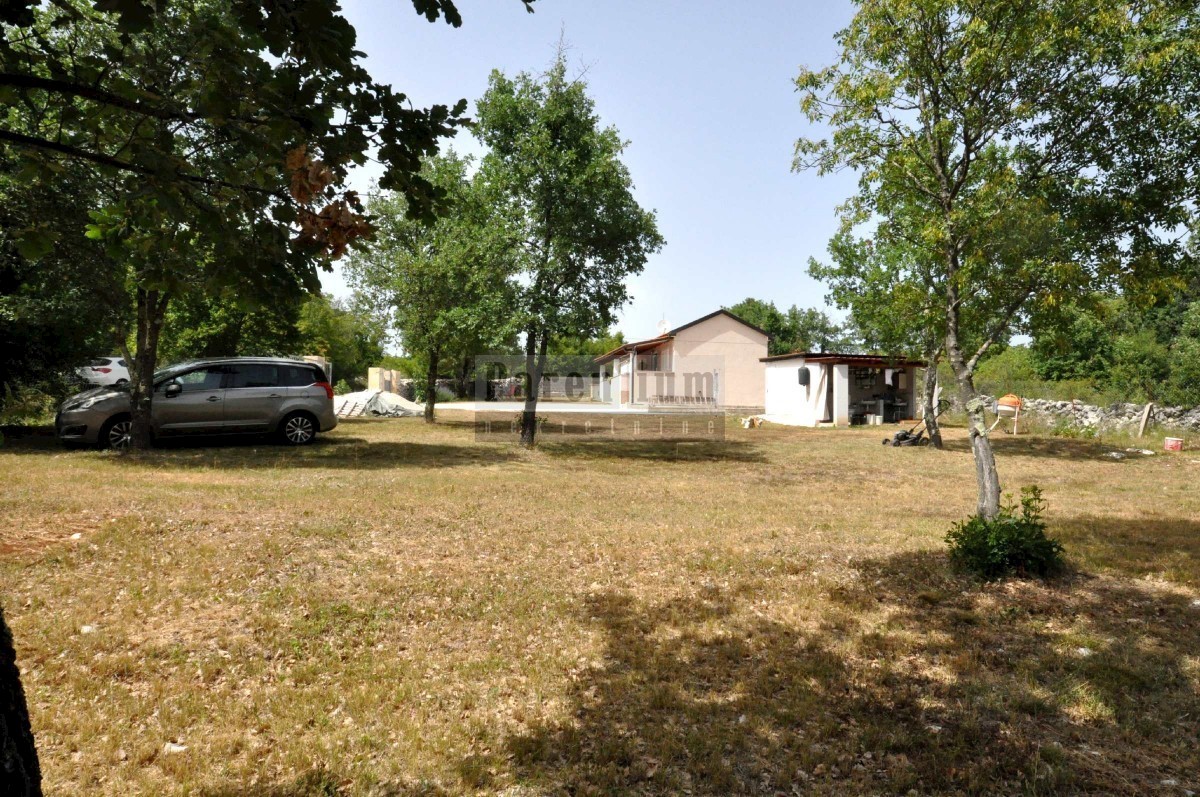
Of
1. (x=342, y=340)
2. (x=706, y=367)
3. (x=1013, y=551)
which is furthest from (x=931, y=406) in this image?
(x=342, y=340)

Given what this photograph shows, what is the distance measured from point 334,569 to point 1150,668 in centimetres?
611

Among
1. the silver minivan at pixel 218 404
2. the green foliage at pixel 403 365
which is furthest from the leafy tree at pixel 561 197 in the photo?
the green foliage at pixel 403 365

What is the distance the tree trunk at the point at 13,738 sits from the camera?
185cm

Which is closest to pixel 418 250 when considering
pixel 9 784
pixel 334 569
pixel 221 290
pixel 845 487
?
pixel 845 487

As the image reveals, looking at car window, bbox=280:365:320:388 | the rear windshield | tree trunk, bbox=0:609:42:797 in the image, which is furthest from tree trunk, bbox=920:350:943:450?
tree trunk, bbox=0:609:42:797

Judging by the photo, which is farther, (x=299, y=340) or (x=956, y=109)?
(x=299, y=340)

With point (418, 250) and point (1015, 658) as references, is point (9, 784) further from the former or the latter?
point (418, 250)

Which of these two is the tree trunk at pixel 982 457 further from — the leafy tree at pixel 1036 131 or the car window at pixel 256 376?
the car window at pixel 256 376

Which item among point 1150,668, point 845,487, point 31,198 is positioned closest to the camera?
point 1150,668

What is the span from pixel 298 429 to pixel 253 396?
47.4 inches

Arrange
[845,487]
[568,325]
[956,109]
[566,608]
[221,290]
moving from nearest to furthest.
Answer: [221,290] < [566,608] < [956,109] < [845,487] < [568,325]

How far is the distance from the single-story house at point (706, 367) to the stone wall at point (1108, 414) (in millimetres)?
12460

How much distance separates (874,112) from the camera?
316 inches

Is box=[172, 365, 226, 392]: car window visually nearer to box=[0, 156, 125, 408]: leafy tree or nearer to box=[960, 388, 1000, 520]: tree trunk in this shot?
box=[0, 156, 125, 408]: leafy tree
